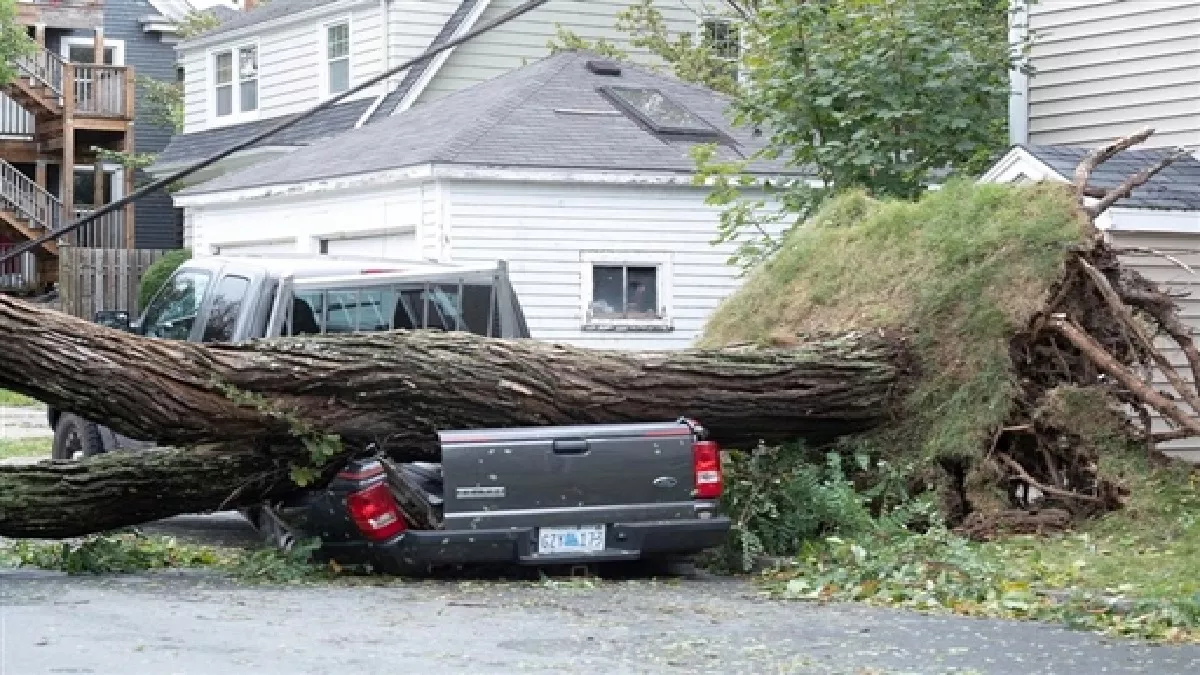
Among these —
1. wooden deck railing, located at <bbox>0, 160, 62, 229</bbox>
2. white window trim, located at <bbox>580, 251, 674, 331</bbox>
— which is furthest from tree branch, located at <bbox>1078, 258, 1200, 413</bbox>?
wooden deck railing, located at <bbox>0, 160, 62, 229</bbox>

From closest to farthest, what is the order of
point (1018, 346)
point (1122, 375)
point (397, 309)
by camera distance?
point (1122, 375), point (1018, 346), point (397, 309)

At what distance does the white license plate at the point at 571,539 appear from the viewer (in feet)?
39.2

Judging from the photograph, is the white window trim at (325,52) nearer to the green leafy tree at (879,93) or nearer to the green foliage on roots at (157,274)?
the green foliage on roots at (157,274)

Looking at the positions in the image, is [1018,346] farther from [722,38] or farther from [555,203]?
[722,38]

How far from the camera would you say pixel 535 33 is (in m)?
32.7

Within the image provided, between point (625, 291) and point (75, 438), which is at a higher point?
point (625, 291)

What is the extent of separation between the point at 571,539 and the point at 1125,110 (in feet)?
24.5

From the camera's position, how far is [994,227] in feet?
44.8

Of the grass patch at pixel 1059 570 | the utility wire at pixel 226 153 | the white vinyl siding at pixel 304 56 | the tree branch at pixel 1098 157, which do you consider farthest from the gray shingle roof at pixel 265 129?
the grass patch at pixel 1059 570

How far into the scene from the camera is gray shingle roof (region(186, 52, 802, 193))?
23.3 m

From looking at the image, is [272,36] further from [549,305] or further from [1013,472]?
[1013,472]

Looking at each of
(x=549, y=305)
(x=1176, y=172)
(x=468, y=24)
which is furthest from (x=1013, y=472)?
(x=468, y=24)

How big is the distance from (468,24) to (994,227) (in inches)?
755

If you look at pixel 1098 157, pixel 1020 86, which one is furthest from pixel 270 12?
pixel 1098 157
